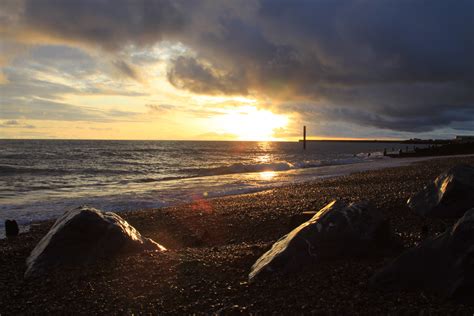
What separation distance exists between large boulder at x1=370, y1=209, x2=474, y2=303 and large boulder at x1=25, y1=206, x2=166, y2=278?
4146 millimetres

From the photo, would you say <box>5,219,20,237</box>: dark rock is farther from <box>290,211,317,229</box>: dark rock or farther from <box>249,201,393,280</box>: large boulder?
<box>249,201,393,280</box>: large boulder

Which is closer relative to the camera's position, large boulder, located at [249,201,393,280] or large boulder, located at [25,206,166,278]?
large boulder, located at [249,201,393,280]

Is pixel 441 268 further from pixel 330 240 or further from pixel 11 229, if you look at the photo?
pixel 11 229

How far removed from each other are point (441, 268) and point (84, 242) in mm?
5476

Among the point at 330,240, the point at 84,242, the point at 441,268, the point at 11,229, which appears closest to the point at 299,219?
the point at 330,240

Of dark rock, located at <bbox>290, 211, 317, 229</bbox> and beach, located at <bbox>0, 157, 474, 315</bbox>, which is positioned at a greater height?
dark rock, located at <bbox>290, 211, 317, 229</bbox>

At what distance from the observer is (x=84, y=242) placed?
6.30 m

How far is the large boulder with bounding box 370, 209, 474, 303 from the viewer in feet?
11.7

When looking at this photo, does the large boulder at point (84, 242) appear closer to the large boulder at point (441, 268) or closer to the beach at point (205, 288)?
the beach at point (205, 288)

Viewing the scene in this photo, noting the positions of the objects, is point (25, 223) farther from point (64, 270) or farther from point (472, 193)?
point (472, 193)

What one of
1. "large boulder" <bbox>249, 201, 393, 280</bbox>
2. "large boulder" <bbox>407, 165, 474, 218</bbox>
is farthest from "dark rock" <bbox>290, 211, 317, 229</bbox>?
"large boulder" <bbox>407, 165, 474, 218</bbox>

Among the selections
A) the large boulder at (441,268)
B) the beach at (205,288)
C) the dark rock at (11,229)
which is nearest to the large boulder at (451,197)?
the beach at (205,288)

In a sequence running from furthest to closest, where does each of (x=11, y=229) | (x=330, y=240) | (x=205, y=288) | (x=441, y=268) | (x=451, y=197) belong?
(x=11, y=229) < (x=451, y=197) < (x=330, y=240) < (x=205, y=288) < (x=441, y=268)

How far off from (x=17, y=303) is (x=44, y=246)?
1897 millimetres
